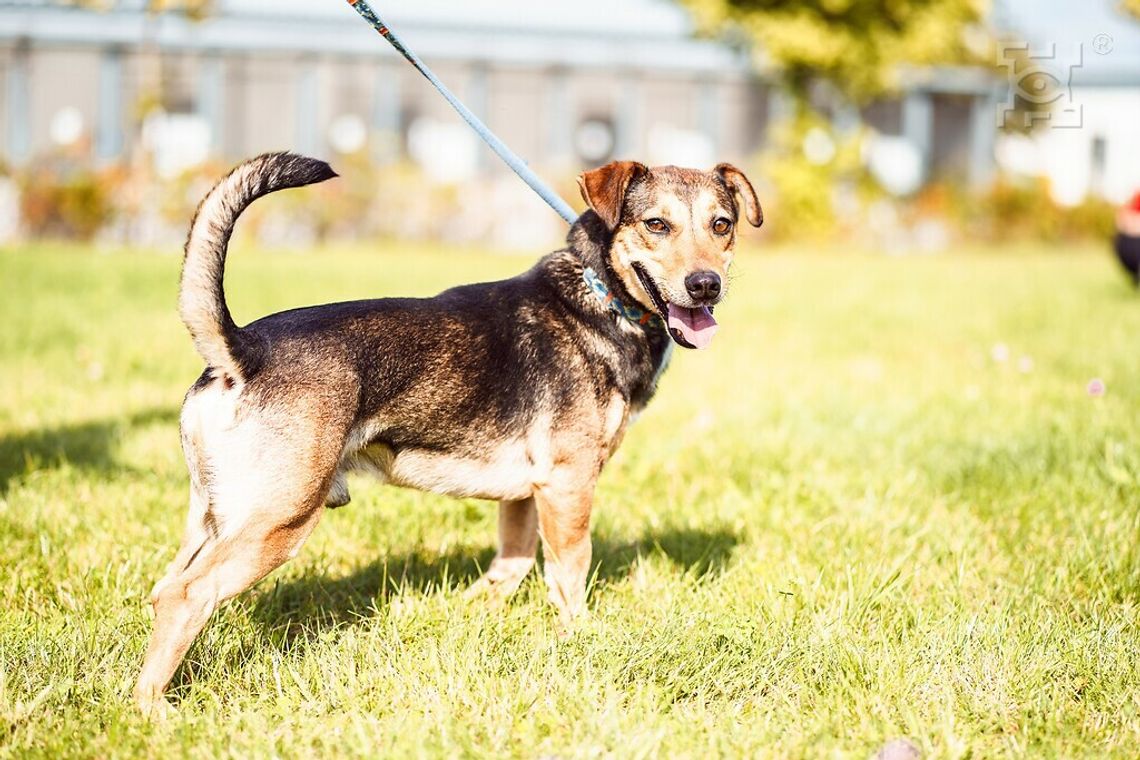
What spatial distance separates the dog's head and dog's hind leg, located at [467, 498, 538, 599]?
39.1 inches

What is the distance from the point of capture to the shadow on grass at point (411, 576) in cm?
383

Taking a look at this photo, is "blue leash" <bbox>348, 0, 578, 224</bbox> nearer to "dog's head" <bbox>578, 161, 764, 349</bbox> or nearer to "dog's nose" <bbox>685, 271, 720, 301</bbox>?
"dog's head" <bbox>578, 161, 764, 349</bbox>

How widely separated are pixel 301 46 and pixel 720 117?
1136cm

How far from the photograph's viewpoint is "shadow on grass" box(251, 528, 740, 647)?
3832mm

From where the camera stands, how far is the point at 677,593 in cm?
403

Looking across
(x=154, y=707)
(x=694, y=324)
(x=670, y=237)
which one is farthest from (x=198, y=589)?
(x=670, y=237)

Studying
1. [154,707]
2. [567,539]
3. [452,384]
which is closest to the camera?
[154,707]

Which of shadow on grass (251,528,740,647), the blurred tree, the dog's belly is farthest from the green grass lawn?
the blurred tree

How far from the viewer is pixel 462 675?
10.6 feet

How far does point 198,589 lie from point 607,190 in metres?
1.93

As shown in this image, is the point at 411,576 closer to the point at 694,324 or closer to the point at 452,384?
the point at 452,384

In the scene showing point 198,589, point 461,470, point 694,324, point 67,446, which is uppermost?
point 694,324

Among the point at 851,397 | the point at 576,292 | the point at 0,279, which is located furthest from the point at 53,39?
the point at 576,292

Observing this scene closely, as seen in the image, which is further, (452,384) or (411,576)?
(411,576)
